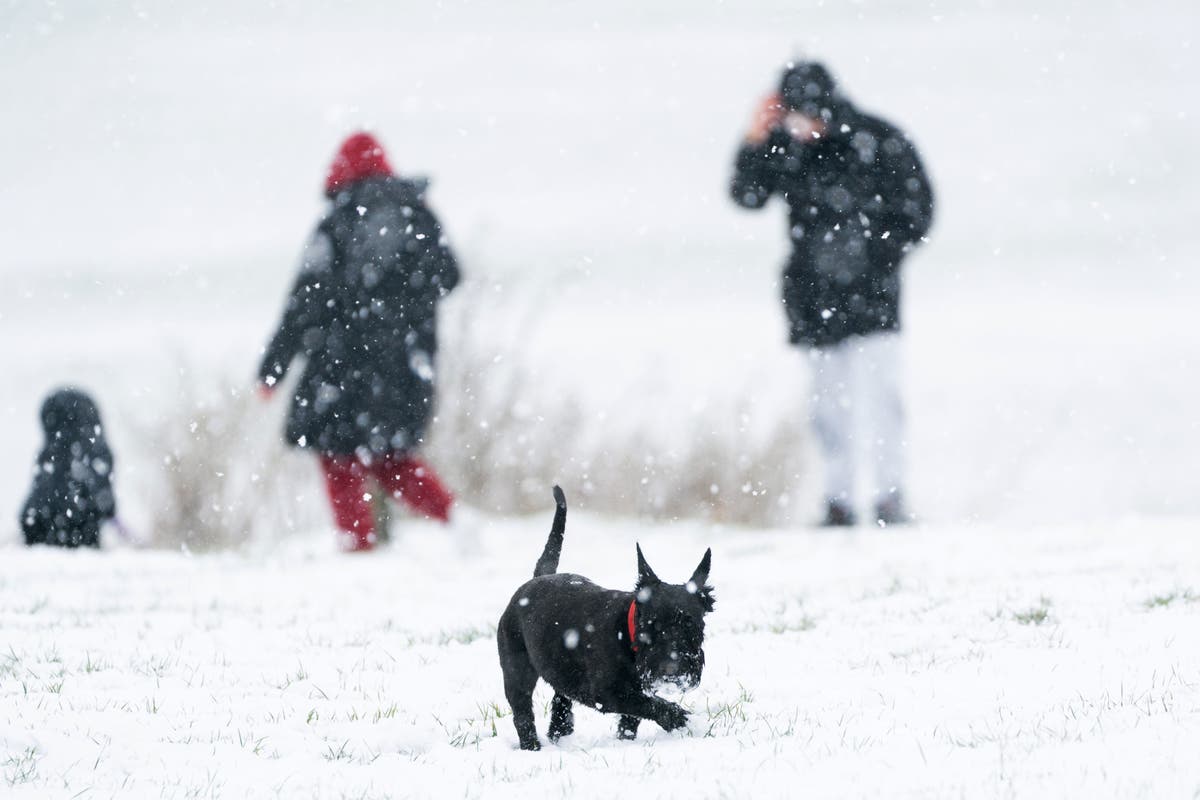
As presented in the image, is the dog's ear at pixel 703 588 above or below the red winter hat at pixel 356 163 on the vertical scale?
below

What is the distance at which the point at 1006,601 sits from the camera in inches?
189

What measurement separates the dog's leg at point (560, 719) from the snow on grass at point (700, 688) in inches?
2.7

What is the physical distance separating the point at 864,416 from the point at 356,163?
3810 millimetres

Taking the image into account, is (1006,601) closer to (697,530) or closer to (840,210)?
(840,210)

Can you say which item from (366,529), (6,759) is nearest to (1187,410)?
(366,529)

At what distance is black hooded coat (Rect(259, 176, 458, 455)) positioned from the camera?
24.6ft

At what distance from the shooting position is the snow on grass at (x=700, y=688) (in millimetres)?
2668

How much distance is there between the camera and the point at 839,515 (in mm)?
7641

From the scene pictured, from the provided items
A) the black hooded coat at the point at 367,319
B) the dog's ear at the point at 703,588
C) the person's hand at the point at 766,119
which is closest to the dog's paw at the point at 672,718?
the dog's ear at the point at 703,588

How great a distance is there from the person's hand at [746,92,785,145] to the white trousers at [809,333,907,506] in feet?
4.86

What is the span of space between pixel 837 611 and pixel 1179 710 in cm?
214

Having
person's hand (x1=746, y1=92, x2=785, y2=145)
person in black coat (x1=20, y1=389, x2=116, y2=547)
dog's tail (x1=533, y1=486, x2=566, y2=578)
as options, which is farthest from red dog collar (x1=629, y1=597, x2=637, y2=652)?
person in black coat (x1=20, y1=389, x2=116, y2=547)

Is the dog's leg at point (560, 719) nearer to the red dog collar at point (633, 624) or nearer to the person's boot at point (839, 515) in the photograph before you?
the red dog collar at point (633, 624)

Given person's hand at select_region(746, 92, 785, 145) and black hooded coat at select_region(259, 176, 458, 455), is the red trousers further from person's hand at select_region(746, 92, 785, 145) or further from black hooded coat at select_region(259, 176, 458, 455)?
person's hand at select_region(746, 92, 785, 145)
